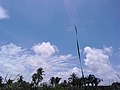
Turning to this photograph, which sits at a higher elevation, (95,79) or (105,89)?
(95,79)

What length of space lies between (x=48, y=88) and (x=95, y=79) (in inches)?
4102

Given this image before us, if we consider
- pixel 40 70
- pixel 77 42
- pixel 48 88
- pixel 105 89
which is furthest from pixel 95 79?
pixel 77 42

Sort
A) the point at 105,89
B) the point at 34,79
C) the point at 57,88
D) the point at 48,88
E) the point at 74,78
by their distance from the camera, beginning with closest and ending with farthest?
the point at 57,88
the point at 48,88
the point at 105,89
the point at 34,79
the point at 74,78

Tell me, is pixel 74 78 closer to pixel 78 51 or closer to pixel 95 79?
pixel 95 79

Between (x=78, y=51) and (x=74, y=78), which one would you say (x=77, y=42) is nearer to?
(x=78, y=51)

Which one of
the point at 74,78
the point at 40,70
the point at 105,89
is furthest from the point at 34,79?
the point at 105,89

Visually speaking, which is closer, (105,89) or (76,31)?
(76,31)

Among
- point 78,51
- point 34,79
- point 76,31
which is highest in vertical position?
point 34,79

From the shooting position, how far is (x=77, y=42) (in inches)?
157

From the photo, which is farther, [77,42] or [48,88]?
[48,88]

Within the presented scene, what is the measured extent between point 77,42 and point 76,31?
0.15m

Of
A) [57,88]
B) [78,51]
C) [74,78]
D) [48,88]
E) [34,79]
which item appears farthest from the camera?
[74,78]

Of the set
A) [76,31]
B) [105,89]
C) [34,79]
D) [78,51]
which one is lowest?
[78,51]

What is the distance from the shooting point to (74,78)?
142 metres
